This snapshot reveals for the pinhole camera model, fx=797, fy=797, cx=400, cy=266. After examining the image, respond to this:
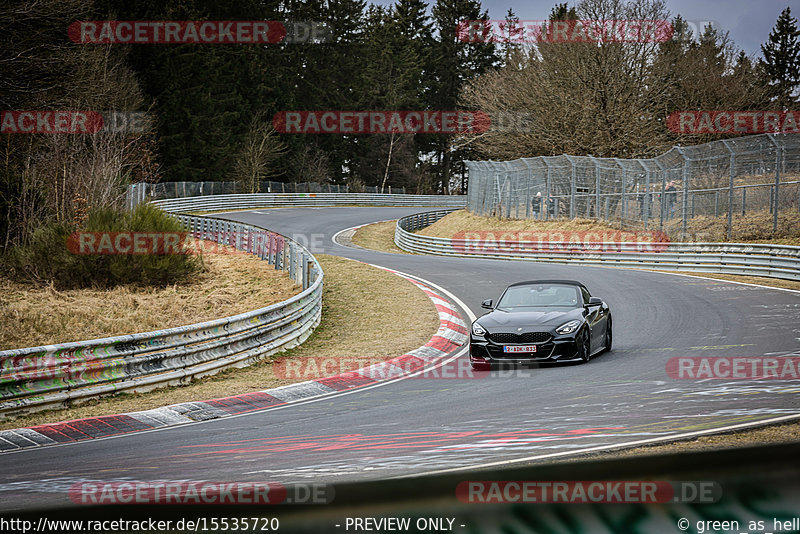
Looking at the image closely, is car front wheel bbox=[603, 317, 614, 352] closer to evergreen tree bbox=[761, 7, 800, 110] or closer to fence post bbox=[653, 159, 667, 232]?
fence post bbox=[653, 159, 667, 232]

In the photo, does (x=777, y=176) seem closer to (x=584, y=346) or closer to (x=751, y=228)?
(x=751, y=228)

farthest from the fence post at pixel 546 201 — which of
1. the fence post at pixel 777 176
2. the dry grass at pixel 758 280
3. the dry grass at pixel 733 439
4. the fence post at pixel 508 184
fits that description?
the dry grass at pixel 733 439

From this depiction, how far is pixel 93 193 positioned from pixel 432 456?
85.8 feet

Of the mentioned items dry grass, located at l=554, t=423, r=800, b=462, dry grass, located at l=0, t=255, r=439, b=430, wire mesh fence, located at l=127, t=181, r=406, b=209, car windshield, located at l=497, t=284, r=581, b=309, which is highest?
wire mesh fence, located at l=127, t=181, r=406, b=209

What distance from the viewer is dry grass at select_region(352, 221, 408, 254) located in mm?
45250

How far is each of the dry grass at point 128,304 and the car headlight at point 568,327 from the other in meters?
9.84

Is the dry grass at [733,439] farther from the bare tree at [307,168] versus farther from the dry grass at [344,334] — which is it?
the bare tree at [307,168]

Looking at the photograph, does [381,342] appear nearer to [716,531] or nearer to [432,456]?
[432,456]

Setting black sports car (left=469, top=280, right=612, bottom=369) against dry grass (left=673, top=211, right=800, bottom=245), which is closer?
black sports car (left=469, top=280, right=612, bottom=369)

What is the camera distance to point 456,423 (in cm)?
812

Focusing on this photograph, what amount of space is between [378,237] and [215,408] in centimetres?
3904

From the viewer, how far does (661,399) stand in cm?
881

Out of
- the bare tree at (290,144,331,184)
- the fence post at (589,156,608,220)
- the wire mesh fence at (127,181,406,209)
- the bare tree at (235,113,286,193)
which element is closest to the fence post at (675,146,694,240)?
the fence post at (589,156,608,220)

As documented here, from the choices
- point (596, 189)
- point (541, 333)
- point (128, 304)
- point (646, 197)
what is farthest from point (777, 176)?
point (128, 304)
